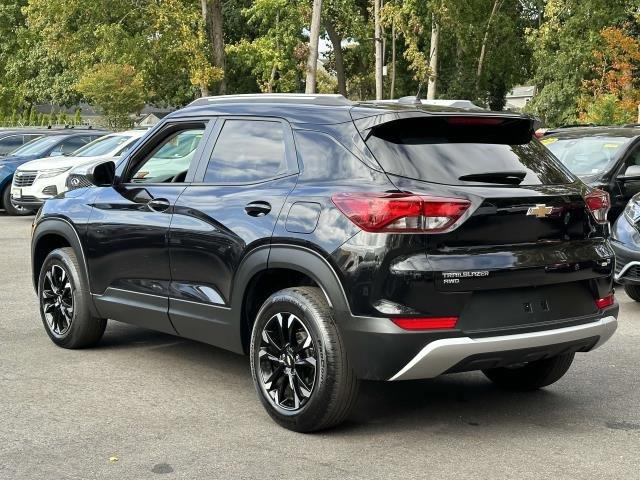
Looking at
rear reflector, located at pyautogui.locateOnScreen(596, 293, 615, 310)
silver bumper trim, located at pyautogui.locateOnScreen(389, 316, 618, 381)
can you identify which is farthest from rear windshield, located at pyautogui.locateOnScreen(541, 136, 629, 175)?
silver bumper trim, located at pyautogui.locateOnScreen(389, 316, 618, 381)

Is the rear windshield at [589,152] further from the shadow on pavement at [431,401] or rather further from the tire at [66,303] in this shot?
the tire at [66,303]

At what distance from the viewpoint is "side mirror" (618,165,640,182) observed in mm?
11672

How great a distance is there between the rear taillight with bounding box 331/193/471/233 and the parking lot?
3.81ft

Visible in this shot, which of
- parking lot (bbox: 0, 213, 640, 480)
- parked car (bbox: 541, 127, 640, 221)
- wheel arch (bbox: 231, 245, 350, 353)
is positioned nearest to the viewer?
parking lot (bbox: 0, 213, 640, 480)

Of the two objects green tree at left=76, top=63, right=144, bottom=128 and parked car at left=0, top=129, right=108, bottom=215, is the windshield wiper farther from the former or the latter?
green tree at left=76, top=63, right=144, bottom=128

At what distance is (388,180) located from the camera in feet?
17.3

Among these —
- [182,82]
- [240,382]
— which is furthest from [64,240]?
[182,82]

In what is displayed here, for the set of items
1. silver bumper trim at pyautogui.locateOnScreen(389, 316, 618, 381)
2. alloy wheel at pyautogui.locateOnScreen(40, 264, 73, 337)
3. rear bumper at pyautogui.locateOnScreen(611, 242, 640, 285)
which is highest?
silver bumper trim at pyautogui.locateOnScreen(389, 316, 618, 381)

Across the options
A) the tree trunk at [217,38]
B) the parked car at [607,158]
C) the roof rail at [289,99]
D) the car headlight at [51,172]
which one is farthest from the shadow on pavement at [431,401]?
the tree trunk at [217,38]

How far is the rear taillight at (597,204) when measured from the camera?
5781mm

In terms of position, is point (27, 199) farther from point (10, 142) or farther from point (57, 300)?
point (57, 300)

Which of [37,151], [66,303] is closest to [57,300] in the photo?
[66,303]

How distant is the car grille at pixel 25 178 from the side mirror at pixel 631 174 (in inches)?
458

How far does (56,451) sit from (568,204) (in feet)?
9.90
